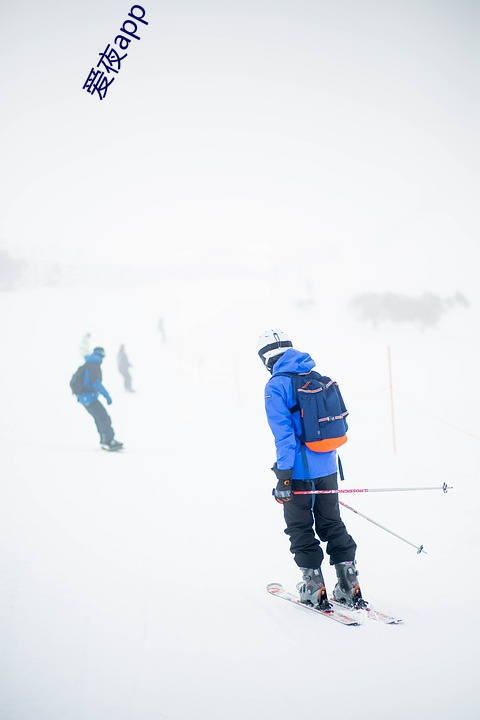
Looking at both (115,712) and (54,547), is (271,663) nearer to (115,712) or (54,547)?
(115,712)

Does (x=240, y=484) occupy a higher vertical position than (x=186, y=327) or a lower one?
lower

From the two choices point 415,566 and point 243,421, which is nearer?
point 415,566

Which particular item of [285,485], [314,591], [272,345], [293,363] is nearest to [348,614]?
[314,591]

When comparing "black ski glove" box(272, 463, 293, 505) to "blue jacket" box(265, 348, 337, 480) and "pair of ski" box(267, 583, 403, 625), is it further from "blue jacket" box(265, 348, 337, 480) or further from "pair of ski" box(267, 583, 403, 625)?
"pair of ski" box(267, 583, 403, 625)

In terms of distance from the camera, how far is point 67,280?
39.8 meters

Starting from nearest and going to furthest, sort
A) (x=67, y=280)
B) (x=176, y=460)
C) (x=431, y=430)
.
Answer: (x=176, y=460)
(x=431, y=430)
(x=67, y=280)

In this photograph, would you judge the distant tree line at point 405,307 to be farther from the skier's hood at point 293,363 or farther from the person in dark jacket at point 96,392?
the skier's hood at point 293,363

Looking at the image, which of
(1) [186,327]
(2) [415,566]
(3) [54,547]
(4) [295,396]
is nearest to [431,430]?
(2) [415,566]

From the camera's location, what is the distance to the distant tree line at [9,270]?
29.8 m

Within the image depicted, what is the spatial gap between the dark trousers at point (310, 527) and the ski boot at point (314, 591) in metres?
0.06

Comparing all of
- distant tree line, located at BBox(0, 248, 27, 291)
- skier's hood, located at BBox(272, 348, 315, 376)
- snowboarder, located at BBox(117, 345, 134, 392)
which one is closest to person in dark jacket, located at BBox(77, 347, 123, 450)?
skier's hood, located at BBox(272, 348, 315, 376)

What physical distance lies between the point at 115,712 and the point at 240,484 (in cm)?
402

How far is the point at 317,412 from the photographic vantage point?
9.21 ft


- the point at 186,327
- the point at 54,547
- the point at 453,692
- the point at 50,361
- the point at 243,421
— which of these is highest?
the point at 186,327
